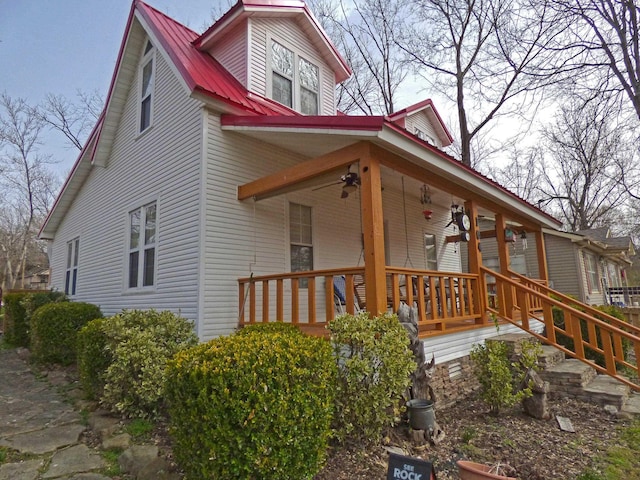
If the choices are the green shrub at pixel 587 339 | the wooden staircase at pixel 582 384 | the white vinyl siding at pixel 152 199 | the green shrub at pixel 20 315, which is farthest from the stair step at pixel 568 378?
the green shrub at pixel 20 315

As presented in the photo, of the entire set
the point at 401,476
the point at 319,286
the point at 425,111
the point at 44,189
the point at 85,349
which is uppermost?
the point at 44,189

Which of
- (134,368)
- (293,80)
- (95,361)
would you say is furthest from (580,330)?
(293,80)

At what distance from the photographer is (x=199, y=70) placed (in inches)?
263

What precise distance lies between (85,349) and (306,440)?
11.7 feet

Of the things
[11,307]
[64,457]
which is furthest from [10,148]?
[64,457]

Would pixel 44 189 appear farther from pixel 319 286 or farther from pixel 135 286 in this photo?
pixel 319 286

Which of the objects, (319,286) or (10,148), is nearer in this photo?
(319,286)

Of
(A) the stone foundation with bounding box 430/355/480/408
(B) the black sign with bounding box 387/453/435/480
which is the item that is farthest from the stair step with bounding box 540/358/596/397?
(B) the black sign with bounding box 387/453/435/480

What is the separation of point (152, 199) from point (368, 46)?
1347cm

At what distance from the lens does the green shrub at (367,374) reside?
3434mm

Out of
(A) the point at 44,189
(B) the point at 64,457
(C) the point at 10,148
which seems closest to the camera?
(B) the point at 64,457

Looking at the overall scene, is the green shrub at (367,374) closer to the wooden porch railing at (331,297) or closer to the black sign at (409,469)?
the wooden porch railing at (331,297)

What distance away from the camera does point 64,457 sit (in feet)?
11.6

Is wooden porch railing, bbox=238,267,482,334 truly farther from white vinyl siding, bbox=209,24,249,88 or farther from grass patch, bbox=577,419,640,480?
white vinyl siding, bbox=209,24,249,88
